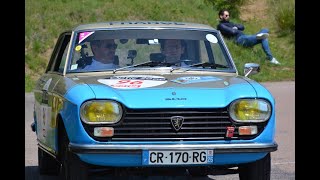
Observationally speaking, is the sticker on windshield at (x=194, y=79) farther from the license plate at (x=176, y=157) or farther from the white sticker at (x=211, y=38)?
the white sticker at (x=211, y=38)

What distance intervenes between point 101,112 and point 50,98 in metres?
1.26

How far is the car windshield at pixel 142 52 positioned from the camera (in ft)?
23.1

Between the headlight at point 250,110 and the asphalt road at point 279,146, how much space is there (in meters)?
0.68

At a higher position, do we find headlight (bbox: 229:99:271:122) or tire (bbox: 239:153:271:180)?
headlight (bbox: 229:99:271:122)

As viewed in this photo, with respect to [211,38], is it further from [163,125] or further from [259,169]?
[163,125]

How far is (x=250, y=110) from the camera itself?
591 cm

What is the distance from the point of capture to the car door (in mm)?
6695

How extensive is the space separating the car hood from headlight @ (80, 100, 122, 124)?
0.05 metres

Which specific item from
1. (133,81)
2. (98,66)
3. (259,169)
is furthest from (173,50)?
(259,169)

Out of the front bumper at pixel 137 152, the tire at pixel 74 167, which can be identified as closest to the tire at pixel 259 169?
the front bumper at pixel 137 152

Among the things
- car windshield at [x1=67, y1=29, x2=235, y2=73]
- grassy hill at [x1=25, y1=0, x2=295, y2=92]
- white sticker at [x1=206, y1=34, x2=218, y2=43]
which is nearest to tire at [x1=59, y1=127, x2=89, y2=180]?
car windshield at [x1=67, y1=29, x2=235, y2=73]

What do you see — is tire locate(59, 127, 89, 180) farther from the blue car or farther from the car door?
the car door

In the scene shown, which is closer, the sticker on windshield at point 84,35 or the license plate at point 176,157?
the license plate at point 176,157
